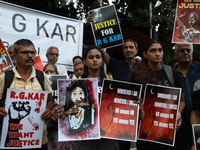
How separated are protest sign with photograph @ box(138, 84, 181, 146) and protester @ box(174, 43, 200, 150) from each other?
405 millimetres

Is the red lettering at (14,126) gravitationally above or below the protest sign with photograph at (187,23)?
below

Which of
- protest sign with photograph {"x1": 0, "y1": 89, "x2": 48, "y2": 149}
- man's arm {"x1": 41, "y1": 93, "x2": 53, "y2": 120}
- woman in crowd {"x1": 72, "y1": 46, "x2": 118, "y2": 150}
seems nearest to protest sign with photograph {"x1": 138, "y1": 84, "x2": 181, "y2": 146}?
woman in crowd {"x1": 72, "y1": 46, "x2": 118, "y2": 150}

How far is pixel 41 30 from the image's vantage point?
6789mm

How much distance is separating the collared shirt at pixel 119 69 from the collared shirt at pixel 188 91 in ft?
2.76

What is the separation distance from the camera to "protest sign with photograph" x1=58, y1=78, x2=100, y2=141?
3.22 meters

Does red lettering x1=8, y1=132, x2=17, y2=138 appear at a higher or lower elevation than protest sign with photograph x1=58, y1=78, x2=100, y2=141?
lower

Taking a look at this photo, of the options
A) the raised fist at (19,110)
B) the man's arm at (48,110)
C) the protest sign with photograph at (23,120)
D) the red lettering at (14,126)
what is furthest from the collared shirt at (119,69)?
the red lettering at (14,126)

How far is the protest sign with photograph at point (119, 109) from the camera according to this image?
3.35 meters

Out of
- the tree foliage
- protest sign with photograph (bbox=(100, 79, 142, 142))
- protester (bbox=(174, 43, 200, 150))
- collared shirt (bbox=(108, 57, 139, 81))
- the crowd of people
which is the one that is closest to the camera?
the crowd of people

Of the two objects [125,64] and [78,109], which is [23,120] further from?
[125,64]

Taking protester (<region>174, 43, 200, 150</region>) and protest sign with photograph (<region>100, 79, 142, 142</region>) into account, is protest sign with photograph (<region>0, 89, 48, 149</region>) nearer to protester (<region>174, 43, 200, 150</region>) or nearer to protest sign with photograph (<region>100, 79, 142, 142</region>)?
protest sign with photograph (<region>100, 79, 142, 142</region>)

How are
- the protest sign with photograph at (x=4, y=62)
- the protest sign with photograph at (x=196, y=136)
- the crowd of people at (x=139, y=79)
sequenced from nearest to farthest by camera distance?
the protest sign with photograph at (x=196, y=136), the crowd of people at (x=139, y=79), the protest sign with photograph at (x=4, y=62)

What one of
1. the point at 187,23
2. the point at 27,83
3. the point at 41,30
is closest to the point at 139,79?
the point at 27,83

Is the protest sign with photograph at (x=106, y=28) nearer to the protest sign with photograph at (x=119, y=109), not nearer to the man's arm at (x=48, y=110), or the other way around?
the protest sign with photograph at (x=119, y=109)
